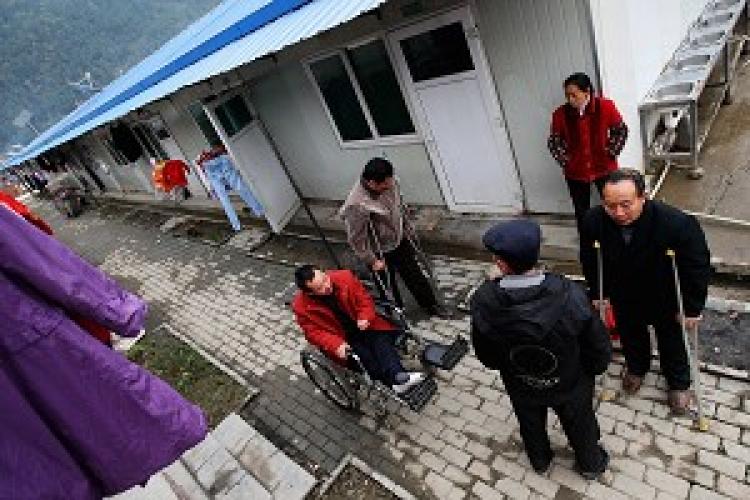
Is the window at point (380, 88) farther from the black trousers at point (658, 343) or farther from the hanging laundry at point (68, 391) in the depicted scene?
the hanging laundry at point (68, 391)

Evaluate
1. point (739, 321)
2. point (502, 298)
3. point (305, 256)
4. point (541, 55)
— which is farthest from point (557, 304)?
point (305, 256)

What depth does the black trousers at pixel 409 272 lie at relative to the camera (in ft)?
20.2

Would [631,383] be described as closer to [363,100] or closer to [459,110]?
[459,110]

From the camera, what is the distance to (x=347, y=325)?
5043mm

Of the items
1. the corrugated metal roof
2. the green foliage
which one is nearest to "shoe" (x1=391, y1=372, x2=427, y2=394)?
the corrugated metal roof

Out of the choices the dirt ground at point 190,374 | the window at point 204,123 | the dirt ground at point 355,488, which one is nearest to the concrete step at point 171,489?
the dirt ground at point 190,374

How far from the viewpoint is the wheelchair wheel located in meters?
5.45

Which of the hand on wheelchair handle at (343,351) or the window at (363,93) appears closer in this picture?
the hand on wheelchair handle at (343,351)

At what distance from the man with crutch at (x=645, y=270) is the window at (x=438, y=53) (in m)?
3.54

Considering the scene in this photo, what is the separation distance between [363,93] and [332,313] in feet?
15.1

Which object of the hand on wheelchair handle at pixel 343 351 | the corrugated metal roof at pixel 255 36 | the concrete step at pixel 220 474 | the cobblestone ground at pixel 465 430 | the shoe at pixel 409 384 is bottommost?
the cobblestone ground at pixel 465 430

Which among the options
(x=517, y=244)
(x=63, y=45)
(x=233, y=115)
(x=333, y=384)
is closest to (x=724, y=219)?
(x=517, y=244)

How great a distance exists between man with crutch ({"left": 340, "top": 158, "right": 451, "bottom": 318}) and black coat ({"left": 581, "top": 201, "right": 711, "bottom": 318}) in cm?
210

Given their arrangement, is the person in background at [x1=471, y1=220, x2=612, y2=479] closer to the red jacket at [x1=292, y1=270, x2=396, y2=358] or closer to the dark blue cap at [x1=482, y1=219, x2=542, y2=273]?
the dark blue cap at [x1=482, y1=219, x2=542, y2=273]
